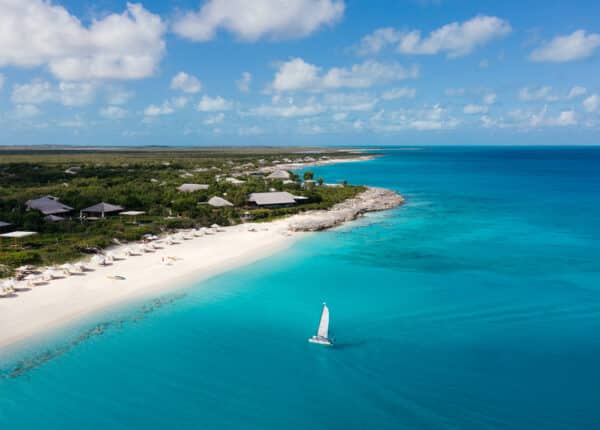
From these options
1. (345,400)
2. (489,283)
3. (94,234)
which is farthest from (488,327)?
(94,234)

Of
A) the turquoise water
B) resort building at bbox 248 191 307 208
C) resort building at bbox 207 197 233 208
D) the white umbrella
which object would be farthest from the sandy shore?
resort building at bbox 248 191 307 208

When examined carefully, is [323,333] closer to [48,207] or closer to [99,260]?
[99,260]

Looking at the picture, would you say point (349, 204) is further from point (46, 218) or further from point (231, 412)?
point (231, 412)

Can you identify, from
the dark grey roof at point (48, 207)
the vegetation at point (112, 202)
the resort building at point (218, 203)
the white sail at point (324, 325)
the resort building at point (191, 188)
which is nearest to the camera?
the white sail at point (324, 325)

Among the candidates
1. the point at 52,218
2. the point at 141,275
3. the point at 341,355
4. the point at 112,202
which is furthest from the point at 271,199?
the point at 341,355

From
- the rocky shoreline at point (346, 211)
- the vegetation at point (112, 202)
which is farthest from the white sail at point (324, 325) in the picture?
the rocky shoreline at point (346, 211)

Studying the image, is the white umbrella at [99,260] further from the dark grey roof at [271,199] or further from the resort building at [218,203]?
the dark grey roof at [271,199]
